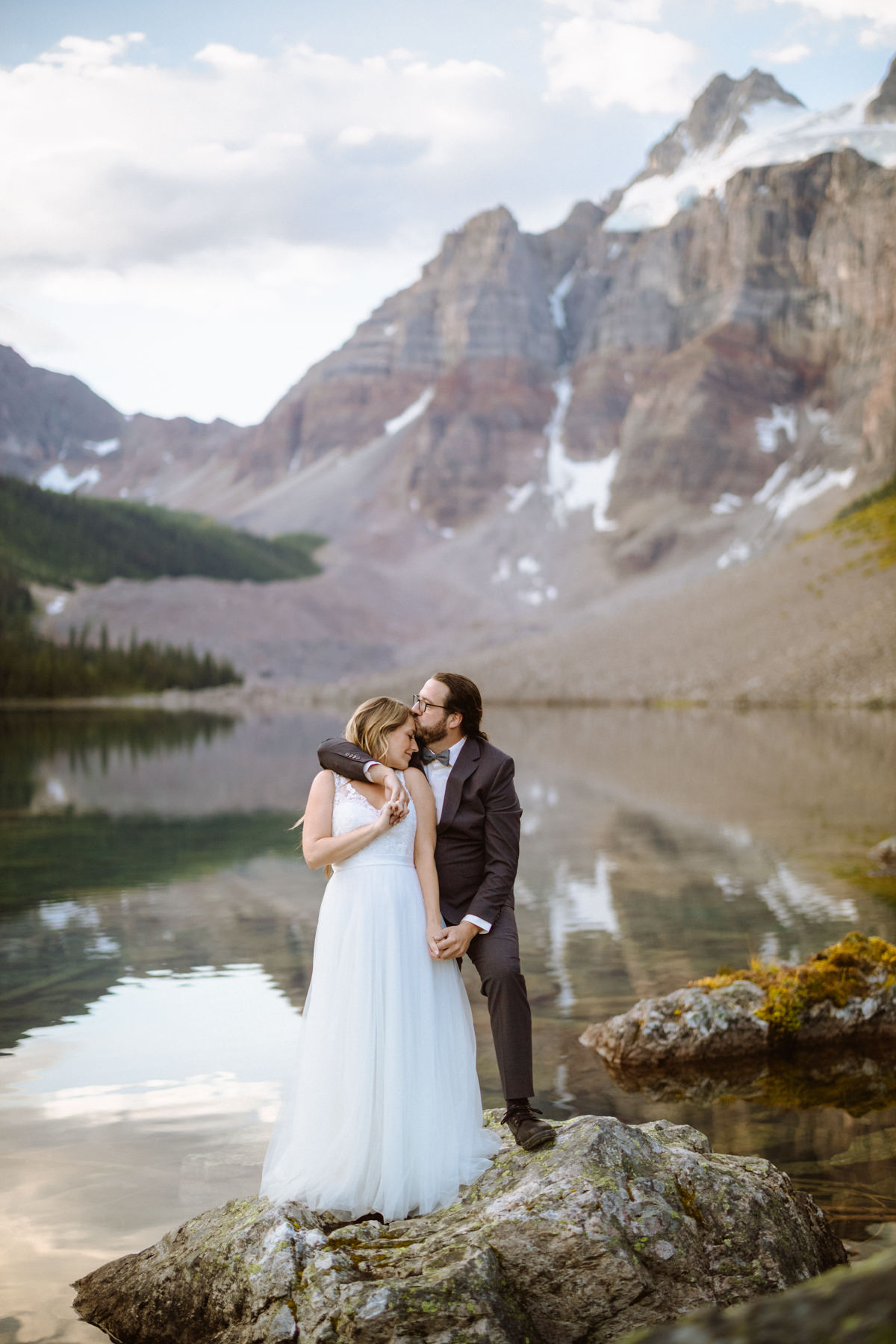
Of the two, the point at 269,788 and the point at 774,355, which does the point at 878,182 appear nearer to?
the point at 774,355

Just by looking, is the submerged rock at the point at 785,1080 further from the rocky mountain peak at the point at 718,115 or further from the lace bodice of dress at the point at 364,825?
the rocky mountain peak at the point at 718,115

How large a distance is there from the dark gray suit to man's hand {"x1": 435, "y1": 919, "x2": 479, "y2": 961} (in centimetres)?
7

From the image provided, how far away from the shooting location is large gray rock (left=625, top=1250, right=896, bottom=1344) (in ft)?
4.54

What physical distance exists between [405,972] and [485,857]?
0.68m

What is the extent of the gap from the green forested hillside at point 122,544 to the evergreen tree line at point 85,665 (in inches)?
1117

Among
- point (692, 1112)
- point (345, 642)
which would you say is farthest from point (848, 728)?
point (345, 642)

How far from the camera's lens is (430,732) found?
16.4 ft

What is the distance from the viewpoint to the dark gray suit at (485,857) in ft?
15.5

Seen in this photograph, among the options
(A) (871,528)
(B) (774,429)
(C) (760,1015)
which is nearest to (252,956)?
(C) (760,1015)

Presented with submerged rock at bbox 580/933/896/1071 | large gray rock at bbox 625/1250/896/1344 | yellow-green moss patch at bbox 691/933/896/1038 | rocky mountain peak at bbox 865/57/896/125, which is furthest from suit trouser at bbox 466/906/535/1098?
rocky mountain peak at bbox 865/57/896/125

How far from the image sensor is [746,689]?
70625 mm

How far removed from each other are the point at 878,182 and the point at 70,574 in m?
114

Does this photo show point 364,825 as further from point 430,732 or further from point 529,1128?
point 529,1128

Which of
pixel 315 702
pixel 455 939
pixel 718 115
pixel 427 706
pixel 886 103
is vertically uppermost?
pixel 718 115
